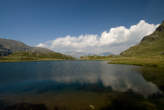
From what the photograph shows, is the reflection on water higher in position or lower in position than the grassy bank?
lower

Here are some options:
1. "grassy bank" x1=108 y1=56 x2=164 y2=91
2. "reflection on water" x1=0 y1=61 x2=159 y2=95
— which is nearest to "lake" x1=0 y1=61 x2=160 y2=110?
"reflection on water" x1=0 y1=61 x2=159 y2=95

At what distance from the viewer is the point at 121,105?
1917 cm

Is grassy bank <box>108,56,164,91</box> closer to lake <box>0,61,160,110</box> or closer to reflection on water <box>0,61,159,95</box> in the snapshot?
reflection on water <box>0,61,159,95</box>

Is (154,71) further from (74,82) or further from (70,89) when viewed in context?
(70,89)

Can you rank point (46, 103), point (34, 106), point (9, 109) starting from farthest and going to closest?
point (46, 103)
point (34, 106)
point (9, 109)

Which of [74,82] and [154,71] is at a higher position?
[154,71]

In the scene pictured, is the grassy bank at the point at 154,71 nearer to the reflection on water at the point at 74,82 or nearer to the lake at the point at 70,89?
the reflection on water at the point at 74,82

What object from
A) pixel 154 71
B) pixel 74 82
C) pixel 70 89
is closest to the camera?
pixel 70 89

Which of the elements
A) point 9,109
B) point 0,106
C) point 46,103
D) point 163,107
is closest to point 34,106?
point 46,103

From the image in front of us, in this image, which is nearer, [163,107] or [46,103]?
[163,107]

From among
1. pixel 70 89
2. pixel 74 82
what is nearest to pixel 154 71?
pixel 74 82

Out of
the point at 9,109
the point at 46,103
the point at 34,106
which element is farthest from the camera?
the point at 46,103

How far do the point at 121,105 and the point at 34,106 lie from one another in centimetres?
1706

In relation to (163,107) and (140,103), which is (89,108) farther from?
(163,107)
